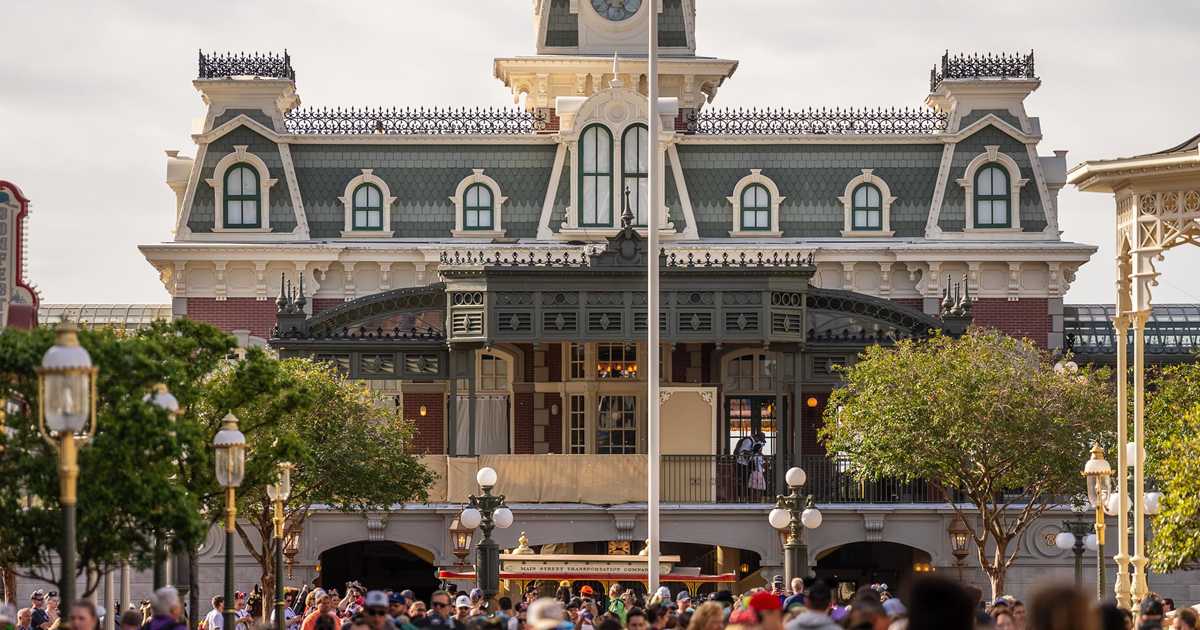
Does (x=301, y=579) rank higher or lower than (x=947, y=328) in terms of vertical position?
lower

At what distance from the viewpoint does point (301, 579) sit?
142ft

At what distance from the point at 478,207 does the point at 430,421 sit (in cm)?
631

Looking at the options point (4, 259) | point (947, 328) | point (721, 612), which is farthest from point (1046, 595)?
point (947, 328)

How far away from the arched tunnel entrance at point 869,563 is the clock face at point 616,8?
1515cm

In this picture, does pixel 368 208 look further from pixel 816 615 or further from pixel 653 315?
pixel 816 615

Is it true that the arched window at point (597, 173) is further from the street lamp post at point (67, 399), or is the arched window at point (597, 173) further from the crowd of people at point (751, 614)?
the street lamp post at point (67, 399)

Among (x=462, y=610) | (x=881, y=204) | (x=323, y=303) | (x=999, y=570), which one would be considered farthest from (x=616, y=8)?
(x=462, y=610)

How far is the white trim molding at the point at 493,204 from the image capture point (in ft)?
178

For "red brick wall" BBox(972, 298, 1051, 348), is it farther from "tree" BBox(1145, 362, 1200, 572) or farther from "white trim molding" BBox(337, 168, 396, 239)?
"tree" BBox(1145, 362, 1200, 572)

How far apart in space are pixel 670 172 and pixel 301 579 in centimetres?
1560

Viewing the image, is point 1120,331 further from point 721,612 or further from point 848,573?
point 848,573

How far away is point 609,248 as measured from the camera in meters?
45.8

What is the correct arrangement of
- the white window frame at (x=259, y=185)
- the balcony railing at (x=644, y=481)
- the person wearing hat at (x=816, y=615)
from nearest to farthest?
1. the person wearing hat at (x=816, y=615)
2. the balcony railing at (x=644, y=481)
3. the white window frame at (x=259, y=185)

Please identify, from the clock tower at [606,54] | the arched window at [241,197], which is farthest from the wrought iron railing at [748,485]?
the arched window at [241,197]
